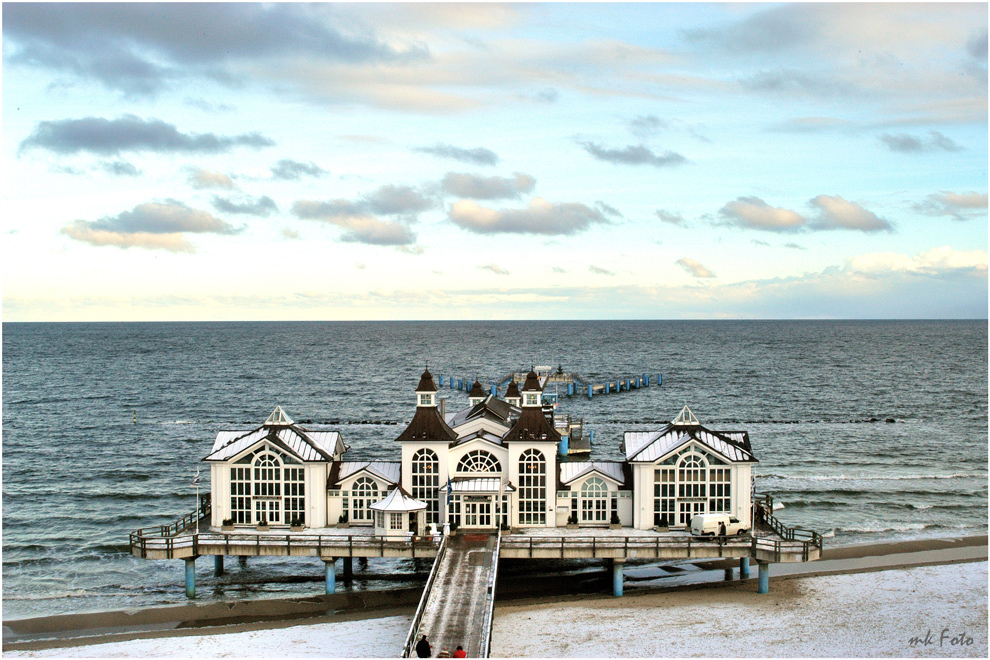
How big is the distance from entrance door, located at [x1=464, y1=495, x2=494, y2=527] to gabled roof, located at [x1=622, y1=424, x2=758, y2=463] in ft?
21.3

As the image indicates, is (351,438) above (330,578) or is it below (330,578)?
above

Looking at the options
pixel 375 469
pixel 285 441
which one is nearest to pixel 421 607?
pixel 375 469

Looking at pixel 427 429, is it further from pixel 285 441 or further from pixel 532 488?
pixel 285 441

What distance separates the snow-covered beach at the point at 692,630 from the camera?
109 feet

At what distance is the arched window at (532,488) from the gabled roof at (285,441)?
28.0 feet

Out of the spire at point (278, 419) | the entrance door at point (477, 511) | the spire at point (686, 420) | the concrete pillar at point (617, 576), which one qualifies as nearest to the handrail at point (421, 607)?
the entrance door at point (477, 511)

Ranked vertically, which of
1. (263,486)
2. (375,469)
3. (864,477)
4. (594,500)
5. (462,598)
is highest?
(375,469)

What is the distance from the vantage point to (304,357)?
19438 centimetres

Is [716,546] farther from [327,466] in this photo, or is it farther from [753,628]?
[327,466]

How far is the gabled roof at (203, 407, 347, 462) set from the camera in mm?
41750

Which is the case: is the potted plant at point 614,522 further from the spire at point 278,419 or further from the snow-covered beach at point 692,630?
the spire at point 278,419

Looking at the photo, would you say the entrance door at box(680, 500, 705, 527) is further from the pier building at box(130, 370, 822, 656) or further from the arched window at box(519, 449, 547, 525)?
the arched window at box(519, 449, 547, 525)

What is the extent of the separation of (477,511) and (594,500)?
5.34m

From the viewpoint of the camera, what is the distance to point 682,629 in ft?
116
